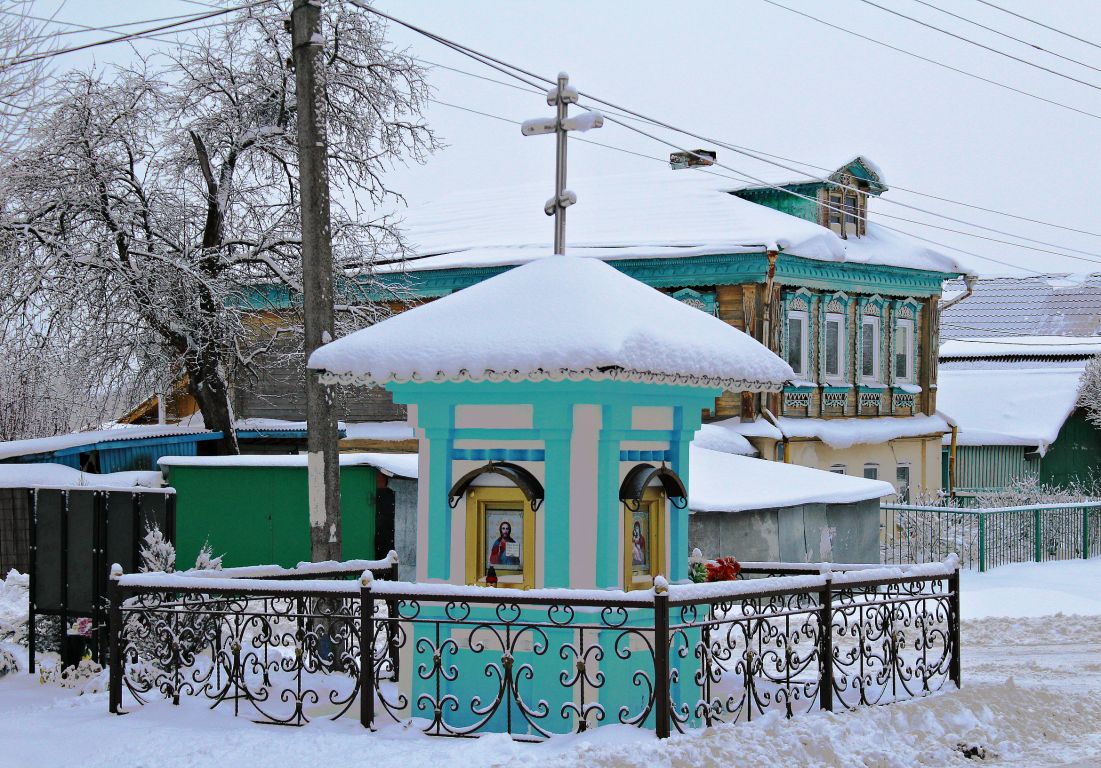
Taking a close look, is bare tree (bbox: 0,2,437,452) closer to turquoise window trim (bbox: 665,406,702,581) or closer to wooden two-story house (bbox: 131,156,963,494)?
wooden two-story house (bbox: 131,156,963,494)

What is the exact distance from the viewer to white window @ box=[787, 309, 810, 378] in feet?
83.4

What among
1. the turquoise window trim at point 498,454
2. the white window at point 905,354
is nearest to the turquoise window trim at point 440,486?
the turquoise window trim at point 498,454

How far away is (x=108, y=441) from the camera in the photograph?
20406 mm

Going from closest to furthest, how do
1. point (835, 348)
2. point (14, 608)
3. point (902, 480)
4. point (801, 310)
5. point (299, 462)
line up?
point (14, 608) → point (299, 462) → point (801, 310) → point (835, 348) → point (902, 480)

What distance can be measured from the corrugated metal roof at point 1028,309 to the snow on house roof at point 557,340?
36.5m

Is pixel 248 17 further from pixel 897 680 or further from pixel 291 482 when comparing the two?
pixel 897 680

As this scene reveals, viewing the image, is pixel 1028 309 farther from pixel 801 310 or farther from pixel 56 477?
pixel 56 477

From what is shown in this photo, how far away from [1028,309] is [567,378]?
130 ft

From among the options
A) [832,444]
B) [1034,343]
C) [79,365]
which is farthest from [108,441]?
[1034,343]

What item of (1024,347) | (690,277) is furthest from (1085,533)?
(1024,347)

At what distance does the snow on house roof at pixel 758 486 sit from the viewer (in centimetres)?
1762

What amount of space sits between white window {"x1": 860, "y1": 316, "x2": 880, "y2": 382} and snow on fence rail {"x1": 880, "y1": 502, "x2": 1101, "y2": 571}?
A: 4411mm

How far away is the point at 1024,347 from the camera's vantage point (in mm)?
39000

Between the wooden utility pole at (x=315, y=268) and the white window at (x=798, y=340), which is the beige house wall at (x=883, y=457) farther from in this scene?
the wooden utility pole at (x=315, y=268)
